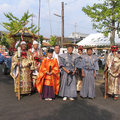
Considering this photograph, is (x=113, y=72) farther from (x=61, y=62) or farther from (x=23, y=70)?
(x=23, y=70)

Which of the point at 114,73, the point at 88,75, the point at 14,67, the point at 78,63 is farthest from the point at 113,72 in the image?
the point at 14,67

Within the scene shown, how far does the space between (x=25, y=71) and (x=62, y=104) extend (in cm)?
172

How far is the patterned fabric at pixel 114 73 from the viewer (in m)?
4.55

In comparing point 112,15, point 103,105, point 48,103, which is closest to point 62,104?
point 48,103

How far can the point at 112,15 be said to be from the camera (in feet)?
32.3

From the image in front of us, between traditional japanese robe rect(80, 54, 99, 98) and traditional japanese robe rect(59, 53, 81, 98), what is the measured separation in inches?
14.6

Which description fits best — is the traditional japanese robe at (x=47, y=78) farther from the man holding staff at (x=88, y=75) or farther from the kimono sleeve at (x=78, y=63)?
the man holding staff at (x=88, y=75)

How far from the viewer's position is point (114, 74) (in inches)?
179

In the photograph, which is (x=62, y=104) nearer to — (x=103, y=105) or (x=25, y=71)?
(x=103, y=105)

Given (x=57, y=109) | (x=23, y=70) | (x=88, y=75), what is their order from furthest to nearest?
(x=88, y=75) → (x=23, y=70) → (x=57, y=109)

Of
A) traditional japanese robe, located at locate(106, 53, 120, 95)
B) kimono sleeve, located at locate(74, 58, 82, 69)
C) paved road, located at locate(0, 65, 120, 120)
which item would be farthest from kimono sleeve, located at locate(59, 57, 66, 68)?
traditional japanese robe, located at locate(106, 53, 120, 95)

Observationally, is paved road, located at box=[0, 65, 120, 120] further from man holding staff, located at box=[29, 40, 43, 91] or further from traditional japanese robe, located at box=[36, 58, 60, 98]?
Result: man holding staff, located at box=[29, 40, 43, 91]

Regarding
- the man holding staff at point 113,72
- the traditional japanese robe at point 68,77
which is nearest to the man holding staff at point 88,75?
the traditional japanese robe at point 68,77

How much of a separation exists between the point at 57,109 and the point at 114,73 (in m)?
2.31
